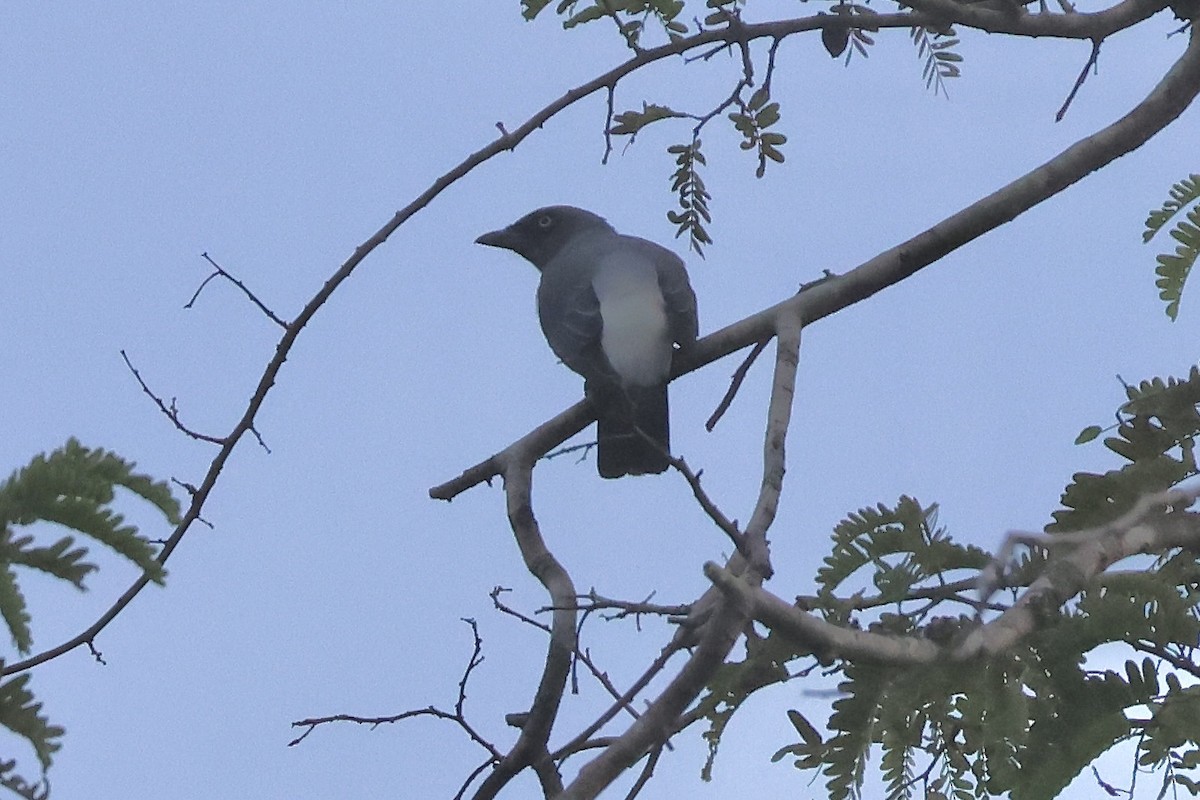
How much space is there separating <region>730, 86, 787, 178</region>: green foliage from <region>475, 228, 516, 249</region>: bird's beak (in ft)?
12.5

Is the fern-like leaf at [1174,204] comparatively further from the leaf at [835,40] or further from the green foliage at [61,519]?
the green foliage at [61,519]

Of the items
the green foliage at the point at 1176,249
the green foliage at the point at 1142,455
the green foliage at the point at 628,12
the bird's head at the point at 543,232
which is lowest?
the green foliage at the point at 1142,455

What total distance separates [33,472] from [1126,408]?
2.59 metres

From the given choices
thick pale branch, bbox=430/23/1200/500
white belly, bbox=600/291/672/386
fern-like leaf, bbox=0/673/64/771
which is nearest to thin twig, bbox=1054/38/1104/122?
thick pale branch, bbox=430/23/1200/500

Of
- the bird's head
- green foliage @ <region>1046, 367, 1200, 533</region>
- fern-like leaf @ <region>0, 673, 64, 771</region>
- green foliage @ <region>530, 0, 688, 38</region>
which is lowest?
fern-like leaf @ <region>0, 673, 64, 771</region>

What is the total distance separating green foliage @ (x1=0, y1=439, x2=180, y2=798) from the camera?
2584 mm

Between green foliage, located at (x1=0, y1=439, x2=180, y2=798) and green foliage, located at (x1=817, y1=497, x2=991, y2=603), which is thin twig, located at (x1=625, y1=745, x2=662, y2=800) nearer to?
green foliage, located at (x1=817, y1=497, x2=991, y2=603)

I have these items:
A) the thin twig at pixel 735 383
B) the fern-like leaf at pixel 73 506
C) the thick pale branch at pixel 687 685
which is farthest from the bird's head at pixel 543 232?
the fern-like leaf at pixel 73 506

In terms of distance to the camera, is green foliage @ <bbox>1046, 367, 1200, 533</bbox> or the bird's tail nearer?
green foliage @ <bbox>1046, 367, 1200, 533</bbox>

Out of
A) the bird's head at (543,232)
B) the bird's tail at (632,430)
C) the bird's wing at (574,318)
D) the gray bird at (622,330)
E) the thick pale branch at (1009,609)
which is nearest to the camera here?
the thick pale branch at (1009,609)

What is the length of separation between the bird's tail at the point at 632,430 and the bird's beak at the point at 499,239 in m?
2.87

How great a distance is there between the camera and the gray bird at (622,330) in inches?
268

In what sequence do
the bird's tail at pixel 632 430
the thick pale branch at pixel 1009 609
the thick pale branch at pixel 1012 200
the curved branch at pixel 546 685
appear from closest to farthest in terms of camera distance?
the thick pale branch at pixel 1009 609, the curved branch at pixel 546 685, the thick pale branch at pixel 1012 200, the bird's tail at pixel 632 430

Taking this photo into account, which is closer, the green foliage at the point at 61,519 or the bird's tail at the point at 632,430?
the green foliage at the point at 61,519
